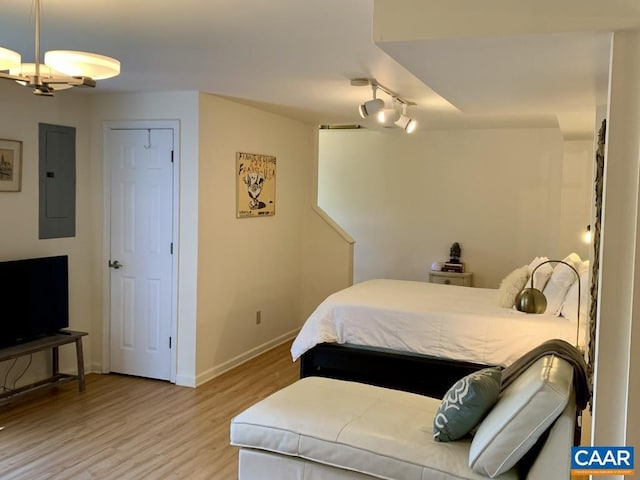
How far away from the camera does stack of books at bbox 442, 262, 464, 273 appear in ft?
22.0

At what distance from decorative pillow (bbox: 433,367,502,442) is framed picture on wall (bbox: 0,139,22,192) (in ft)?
11.2

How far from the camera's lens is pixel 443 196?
22.7ft

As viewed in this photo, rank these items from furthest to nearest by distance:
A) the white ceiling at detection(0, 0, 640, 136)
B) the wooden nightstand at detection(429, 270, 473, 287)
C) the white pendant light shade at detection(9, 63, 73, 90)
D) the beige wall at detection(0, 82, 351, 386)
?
the wooden nightstand at detection(429, 270, 473, 287), the beige wall at detection(0, 82, 351, 386), the white pendant light shade at detection(9, 63, 73, 90), the white ceiling at detection(0, 0, 640, 136)

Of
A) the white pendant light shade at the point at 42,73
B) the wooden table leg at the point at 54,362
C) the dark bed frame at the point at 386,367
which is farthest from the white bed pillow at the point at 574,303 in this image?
the wooden table leg at the point at 54,362

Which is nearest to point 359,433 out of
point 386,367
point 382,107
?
point 386,367

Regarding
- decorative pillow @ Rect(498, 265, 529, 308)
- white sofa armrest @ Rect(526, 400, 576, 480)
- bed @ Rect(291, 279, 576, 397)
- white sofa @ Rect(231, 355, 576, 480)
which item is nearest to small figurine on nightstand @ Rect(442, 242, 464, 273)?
bed @ Rect(291, 279, 576, 397)

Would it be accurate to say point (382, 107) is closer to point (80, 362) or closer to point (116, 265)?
point (116, 265)

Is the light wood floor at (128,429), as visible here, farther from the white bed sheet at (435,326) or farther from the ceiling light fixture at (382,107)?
the ceiling light fixture at (382,107)

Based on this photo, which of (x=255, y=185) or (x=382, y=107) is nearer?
(x=382, y=107)

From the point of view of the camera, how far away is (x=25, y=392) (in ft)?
13.5

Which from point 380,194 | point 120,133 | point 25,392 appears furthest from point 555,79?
A: point 380,194

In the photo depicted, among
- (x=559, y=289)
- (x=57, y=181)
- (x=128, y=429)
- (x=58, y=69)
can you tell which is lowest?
(x=128, y=429)

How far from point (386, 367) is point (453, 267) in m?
2.92

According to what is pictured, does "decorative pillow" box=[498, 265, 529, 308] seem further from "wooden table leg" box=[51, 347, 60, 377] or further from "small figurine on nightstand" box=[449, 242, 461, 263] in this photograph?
"wooden table leg" box=[51, 347, 60, 377]
